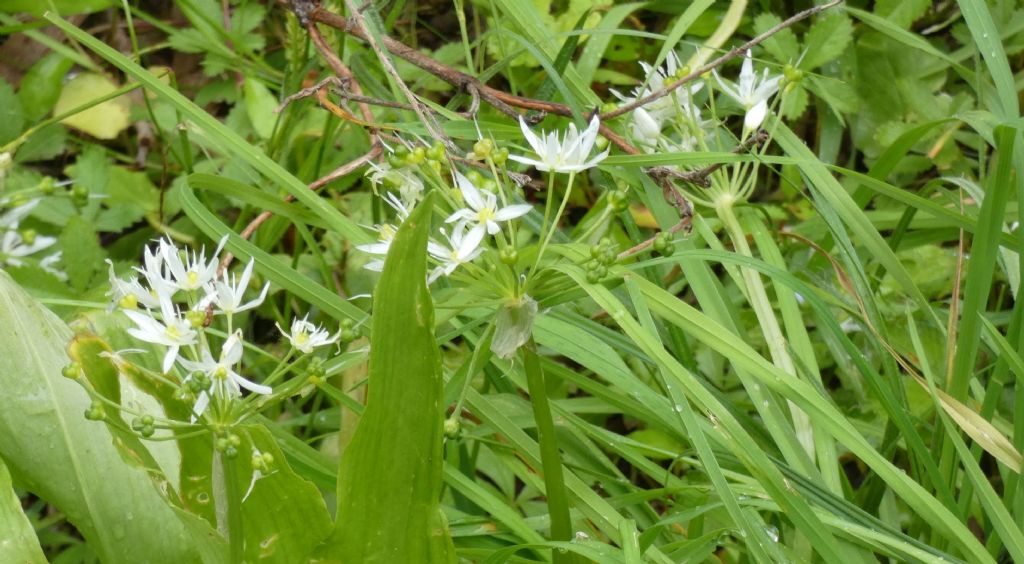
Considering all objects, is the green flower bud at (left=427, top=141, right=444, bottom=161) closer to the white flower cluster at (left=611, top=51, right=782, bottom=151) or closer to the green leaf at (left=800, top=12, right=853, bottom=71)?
the white flower cluster at (left=611, top=51, right=782, bottom=151)

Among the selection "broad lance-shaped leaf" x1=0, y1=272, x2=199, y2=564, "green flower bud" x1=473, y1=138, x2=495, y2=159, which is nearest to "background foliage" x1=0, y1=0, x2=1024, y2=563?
"broad lance-shaped leaf" x1=0, y1=272, x2=199, y2=564

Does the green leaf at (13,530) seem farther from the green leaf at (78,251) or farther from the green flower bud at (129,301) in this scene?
the green leaf at (78,251)

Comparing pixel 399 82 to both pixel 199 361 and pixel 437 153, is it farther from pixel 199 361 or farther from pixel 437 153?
pixel 199 361

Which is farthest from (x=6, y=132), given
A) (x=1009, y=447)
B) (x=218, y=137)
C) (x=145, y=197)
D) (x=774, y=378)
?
(x=1009, y=447)

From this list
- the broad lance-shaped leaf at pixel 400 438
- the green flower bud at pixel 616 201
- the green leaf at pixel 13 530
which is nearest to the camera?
the broad lance-shaped leaf at pixel 400 438

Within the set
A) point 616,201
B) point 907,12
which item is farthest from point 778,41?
point 616,201

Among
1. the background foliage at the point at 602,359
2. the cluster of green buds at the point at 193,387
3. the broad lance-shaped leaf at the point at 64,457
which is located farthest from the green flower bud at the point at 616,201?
the broad lance-shaped leaf at the point at 64,457
